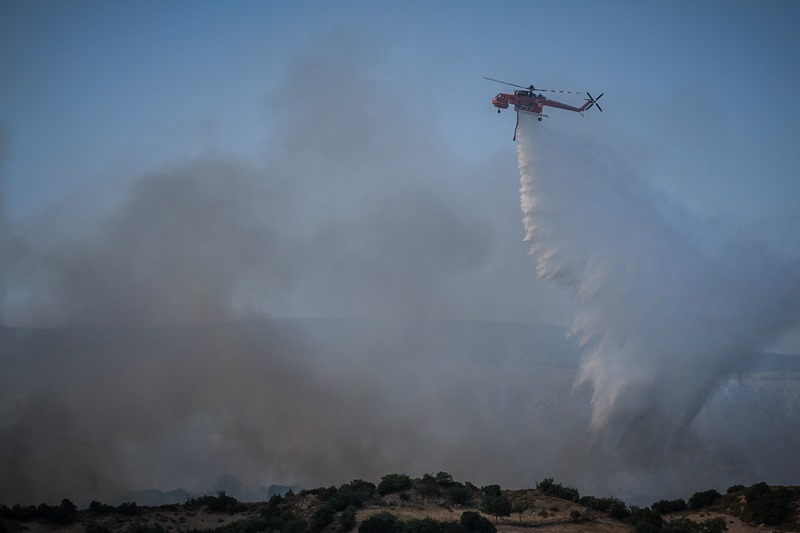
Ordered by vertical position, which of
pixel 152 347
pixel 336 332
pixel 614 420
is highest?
pixel 336 332

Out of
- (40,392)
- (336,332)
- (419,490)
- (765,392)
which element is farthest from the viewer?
(336,332)

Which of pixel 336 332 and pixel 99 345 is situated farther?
pixel 336 332

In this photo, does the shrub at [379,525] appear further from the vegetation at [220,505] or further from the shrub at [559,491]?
the shrub at [559,491]

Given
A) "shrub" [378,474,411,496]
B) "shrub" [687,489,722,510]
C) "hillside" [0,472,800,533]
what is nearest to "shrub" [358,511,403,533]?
"hillside" [0,472,800,533]

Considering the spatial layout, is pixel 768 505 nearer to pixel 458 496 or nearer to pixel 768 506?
pixel 768 506

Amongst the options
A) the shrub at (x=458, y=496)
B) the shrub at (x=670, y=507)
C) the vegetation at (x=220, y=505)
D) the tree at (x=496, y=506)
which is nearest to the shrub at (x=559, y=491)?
the shrub at (x=670, y=507)

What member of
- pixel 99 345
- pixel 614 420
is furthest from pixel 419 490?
pixel 99 345

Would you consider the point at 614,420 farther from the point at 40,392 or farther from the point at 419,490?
the point at 40,392

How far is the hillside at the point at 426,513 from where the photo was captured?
37938 millimetres

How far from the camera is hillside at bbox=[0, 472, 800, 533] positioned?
37938 millimetres

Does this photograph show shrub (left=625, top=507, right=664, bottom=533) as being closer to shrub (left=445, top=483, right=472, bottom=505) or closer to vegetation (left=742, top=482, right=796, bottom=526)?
vegetation (left=742, top=482, right=796, bottom=526)

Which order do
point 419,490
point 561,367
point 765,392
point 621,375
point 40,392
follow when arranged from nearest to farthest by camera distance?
1. point 419,490
2. point 621,375
3. point 40,392
4. point 765,392
5. point 561,367

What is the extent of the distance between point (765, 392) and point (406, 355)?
5804 centimetres

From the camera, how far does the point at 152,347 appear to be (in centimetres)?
9512
